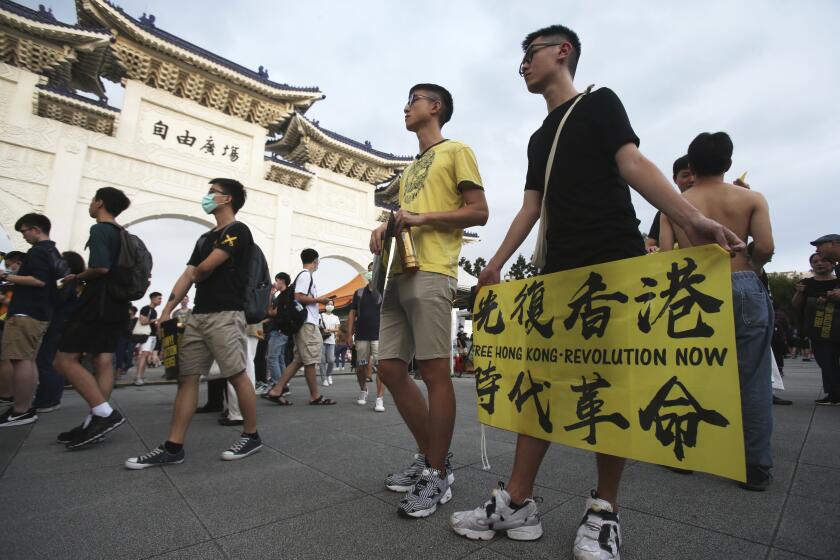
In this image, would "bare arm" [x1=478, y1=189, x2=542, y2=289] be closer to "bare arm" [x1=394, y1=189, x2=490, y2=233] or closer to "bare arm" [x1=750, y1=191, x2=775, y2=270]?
"bare arm" [x1=394, y1=189, x2=490, y2=233]

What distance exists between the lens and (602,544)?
122 cm

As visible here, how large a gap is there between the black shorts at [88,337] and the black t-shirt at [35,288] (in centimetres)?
118

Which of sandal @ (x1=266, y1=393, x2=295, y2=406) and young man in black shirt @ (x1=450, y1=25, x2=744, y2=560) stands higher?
young man in black shirt @ (x1=450, y1=25, x2=744, y2=560)

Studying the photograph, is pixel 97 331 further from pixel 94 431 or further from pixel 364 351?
pixel 364 351

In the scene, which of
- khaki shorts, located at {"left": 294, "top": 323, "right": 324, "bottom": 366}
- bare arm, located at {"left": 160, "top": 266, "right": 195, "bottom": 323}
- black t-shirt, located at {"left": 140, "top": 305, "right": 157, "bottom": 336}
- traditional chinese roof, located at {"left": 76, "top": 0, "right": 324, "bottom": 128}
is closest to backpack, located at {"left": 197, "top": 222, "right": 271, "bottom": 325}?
bare arm, located at {"left": 160, "top": 266, "right": 195, "bottom": 323}

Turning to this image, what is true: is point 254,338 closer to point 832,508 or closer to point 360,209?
point 832,508

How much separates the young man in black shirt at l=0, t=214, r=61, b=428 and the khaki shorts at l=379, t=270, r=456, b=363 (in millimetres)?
3668

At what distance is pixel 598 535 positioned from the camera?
4.07ft

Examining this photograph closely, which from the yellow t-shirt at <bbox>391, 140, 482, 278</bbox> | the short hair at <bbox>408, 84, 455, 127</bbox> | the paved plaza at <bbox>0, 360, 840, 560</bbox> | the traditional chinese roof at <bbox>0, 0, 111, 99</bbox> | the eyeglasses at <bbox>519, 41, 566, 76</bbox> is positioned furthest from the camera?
the traditional chinese roof at <bbox>0, 0, 111, 99</bbox>

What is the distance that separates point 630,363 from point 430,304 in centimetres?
87

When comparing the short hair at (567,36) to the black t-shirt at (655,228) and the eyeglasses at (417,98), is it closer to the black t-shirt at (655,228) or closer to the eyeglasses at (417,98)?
the eyeglasses at (417,98)

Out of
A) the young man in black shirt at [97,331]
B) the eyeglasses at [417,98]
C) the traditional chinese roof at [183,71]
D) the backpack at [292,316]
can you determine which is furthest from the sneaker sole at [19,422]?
the traditional chinese roof at [183,71]

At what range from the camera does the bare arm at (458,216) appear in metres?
1.87

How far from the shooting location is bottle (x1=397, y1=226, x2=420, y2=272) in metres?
1.81
